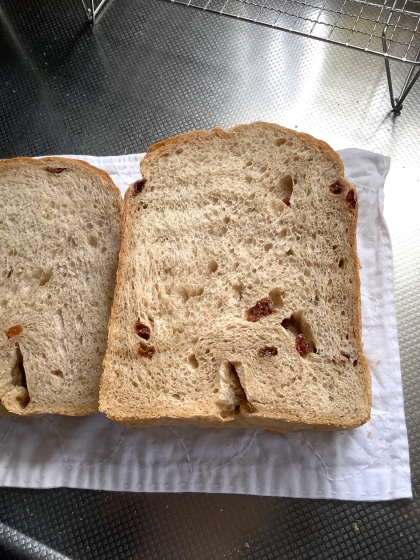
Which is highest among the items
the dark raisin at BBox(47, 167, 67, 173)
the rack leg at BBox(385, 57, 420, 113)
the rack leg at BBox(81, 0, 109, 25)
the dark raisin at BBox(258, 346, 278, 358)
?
the rack leg at BBox(385, 57, 420, 113)

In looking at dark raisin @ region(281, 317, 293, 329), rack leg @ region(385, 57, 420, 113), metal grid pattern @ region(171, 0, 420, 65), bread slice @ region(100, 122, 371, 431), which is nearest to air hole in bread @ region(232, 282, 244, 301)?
bread slice @ region(100, 122, 371, 431)

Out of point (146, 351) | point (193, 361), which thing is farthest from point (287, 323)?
point (146, 351)

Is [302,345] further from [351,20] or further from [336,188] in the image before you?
[351,20]

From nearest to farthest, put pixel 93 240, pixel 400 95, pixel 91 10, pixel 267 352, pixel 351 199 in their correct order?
1. pixel 267 352
2. pixel 351 199
3. pixel 93 240
4. pixel 400 95
5. pixel 91 10

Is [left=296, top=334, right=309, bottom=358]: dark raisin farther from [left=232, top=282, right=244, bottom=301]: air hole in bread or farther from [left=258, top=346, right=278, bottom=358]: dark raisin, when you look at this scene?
[left=232, top=282, right=244, bottom=301]: air hole in bread

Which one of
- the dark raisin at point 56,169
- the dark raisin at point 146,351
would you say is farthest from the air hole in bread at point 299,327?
the dark raisin at point 56,169

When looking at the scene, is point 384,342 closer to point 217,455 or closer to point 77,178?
point 217,455
